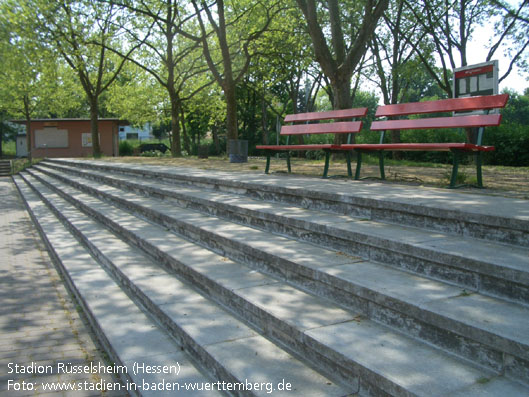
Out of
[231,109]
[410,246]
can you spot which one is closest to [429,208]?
[410,246]

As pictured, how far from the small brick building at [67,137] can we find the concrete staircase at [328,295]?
114 ft

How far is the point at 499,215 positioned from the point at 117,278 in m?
3.71

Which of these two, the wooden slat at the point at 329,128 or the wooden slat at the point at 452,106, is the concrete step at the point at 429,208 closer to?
the wooden slat at the point at 452,106

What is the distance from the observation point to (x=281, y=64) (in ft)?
98.8

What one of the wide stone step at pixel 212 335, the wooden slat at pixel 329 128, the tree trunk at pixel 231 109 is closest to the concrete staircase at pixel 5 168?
the tree trunk at pixel 231 109

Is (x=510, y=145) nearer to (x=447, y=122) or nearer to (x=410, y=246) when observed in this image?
(x=447, y=122)

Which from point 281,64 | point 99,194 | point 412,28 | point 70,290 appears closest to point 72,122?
point 281,64

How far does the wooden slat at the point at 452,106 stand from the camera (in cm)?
580

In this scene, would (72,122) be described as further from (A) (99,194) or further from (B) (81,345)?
(B) (81,345)

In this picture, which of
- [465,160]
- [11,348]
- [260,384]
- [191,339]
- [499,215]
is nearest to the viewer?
[260,384]

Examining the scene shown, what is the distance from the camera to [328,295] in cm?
348

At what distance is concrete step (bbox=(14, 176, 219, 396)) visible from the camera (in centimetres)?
298

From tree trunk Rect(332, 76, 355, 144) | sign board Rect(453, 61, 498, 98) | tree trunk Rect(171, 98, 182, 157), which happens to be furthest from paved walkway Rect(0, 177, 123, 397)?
tree trunk Rect(171, 98, 182, 157)

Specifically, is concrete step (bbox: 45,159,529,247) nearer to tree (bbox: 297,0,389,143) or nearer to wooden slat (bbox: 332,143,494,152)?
wooden slat (bbox: 332,143,494,152)
